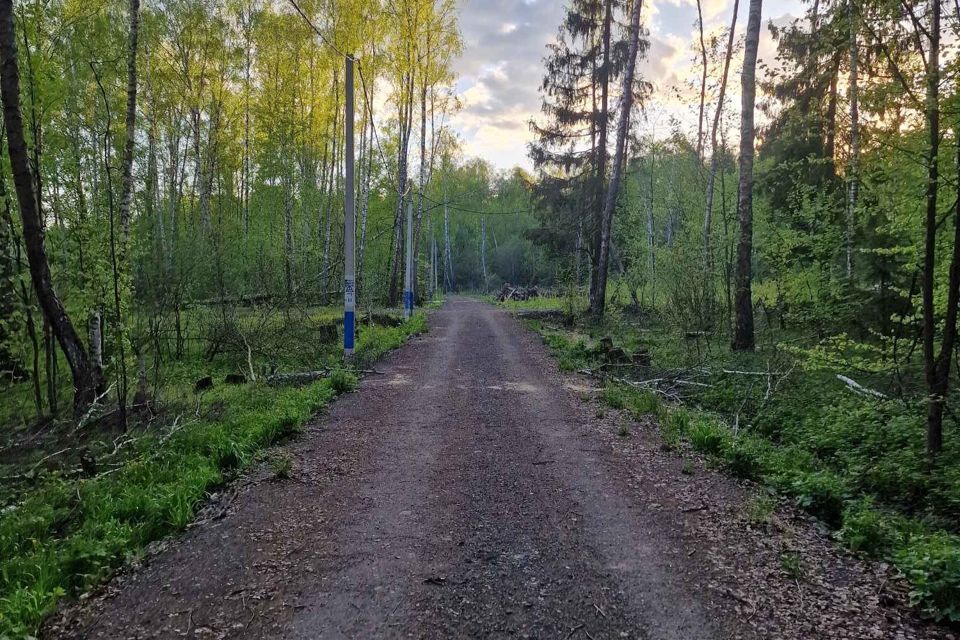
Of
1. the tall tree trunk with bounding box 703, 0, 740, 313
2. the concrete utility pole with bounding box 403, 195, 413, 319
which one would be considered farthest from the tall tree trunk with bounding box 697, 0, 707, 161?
the concrete utility pole with bounding box 403, 195, 413, 319

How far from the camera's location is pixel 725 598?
3.13 metres

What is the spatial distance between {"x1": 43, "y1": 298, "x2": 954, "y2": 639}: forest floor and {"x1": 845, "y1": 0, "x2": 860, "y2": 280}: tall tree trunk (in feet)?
14.4

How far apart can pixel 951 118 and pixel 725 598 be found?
15.0ft

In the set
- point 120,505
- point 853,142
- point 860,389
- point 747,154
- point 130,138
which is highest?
point 747,154

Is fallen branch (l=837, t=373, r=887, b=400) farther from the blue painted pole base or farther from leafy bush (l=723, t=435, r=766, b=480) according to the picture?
the blue painted pole base

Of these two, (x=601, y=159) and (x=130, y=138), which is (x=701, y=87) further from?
(x=130, y=138)

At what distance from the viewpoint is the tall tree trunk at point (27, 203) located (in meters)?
5.75

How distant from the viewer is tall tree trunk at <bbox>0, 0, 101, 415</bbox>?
575 cm

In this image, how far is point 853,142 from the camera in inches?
373

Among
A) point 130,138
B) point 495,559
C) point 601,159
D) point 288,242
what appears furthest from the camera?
point 601,159

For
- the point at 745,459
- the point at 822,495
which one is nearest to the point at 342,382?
the point at 745,459

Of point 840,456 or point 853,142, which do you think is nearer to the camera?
point 840,456

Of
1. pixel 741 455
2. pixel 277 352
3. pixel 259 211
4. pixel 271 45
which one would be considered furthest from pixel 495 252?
pixel 741 455

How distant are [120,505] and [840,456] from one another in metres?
6.94
